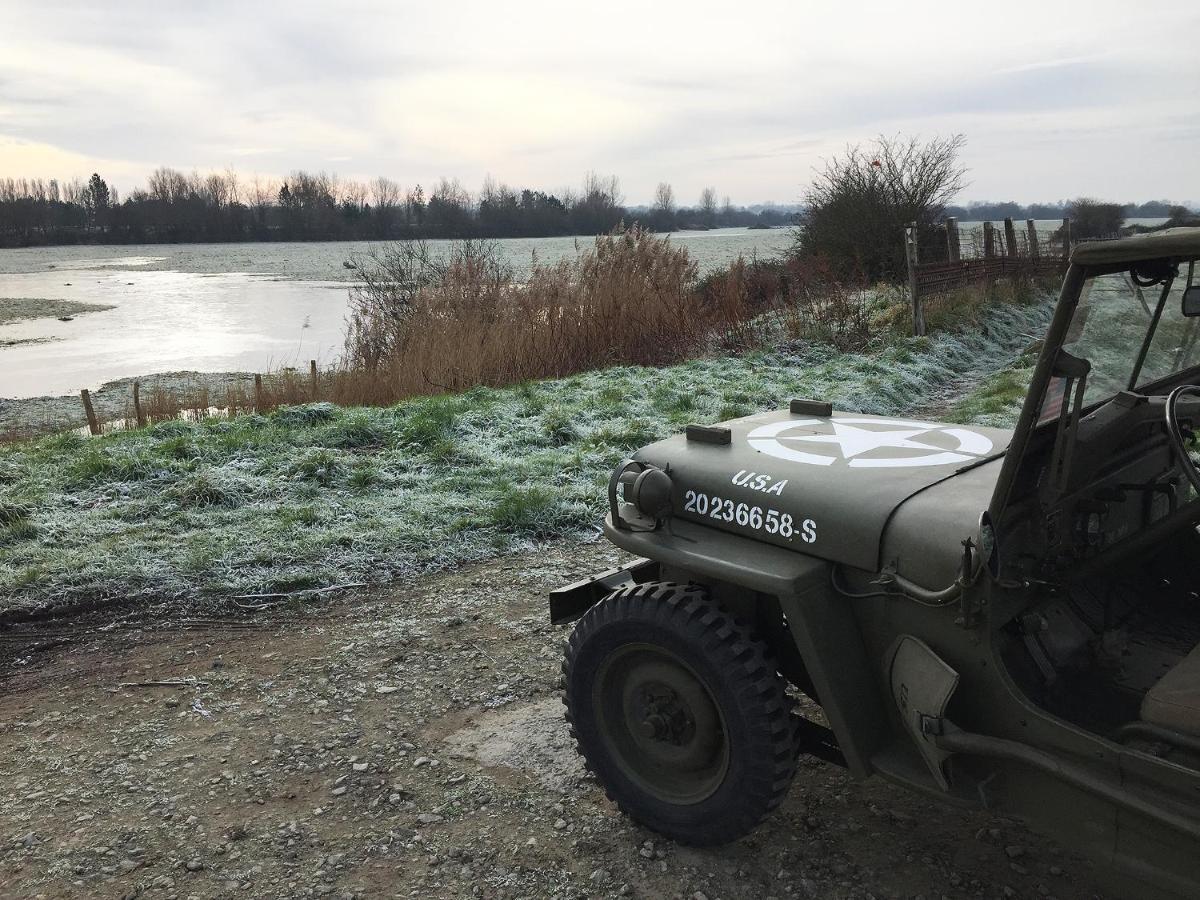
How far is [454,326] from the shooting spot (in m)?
12.1

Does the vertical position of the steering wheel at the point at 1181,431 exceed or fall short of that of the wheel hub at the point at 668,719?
it exceeds it

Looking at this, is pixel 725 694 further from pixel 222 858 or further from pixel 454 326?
pixel 454 326

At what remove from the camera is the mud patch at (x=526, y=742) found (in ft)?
11.1

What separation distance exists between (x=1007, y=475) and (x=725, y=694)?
0.94 m

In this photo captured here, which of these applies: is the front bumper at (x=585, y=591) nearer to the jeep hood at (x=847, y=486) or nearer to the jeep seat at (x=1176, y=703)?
the jeep hood at (x=847, y=486)

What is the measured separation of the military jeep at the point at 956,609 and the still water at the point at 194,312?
37.4 feet

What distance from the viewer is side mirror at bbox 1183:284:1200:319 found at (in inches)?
97.0

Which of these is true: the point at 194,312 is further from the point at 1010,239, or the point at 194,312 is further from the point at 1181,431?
the point at 1181,431

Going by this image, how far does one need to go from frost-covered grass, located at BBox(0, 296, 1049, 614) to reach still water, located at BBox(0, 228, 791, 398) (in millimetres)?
5502

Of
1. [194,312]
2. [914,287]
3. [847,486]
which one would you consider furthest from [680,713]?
[194,312]

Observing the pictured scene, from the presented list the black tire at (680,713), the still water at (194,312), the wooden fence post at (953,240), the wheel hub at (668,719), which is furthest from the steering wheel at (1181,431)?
the wooden fence post at (953,240)

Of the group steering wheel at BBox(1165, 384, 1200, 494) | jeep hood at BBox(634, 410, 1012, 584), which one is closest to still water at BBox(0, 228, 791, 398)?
jeep hood at BBox(634, 410, 1012, 584)

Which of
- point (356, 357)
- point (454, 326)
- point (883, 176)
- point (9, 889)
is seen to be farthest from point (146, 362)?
point (9, 889)

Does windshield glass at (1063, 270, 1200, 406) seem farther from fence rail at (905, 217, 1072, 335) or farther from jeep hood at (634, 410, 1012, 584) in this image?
fence rail at (905, 217, 1072, 335)
